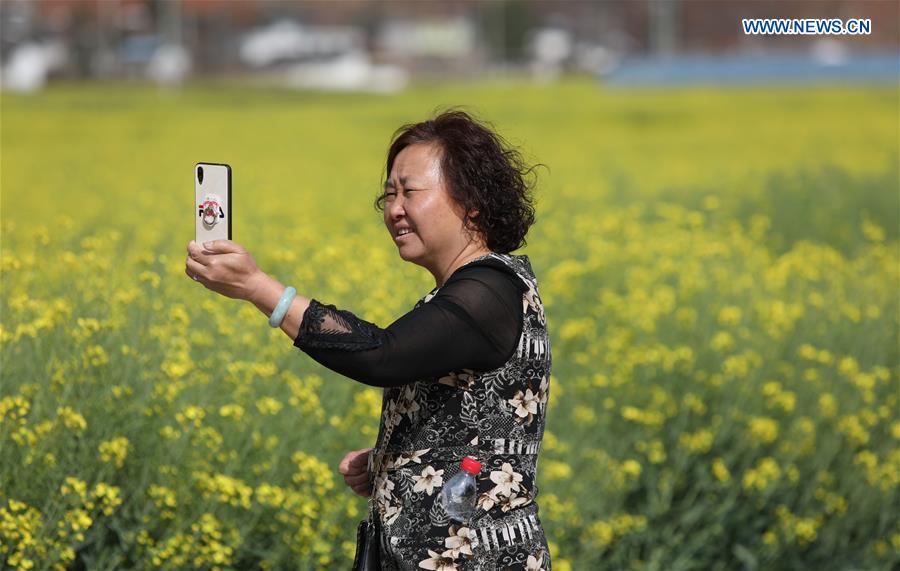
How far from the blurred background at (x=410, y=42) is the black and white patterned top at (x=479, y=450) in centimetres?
3075

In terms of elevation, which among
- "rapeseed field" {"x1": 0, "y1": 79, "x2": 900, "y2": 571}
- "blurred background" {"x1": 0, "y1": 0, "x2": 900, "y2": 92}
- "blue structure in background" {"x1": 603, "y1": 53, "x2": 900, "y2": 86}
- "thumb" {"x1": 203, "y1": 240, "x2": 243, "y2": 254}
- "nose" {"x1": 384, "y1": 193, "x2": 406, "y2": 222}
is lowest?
"rapeseed field" {"x1": 0, "y1": 79, "x2": 900, "y2": 571}

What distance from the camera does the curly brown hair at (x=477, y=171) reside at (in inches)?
91.7

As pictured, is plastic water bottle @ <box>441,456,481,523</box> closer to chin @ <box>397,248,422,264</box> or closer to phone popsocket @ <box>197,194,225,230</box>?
chin @ <box>397,248,422,264</box>

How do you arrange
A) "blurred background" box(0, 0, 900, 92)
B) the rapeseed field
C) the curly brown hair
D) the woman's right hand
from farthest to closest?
"blurred background" box(0, 0, 900, 92), the rapeseed field, the woman's right hand, the curly brown hair

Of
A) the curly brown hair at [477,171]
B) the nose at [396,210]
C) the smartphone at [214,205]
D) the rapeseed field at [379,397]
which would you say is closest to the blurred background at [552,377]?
the rapeseed field at [379,397]

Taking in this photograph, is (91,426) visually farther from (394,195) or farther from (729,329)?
(729,329)

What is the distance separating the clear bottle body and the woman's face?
360mm

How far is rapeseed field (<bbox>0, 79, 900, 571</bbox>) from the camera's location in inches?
130

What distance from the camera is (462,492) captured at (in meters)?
2.26

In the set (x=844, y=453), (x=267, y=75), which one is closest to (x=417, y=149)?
(x=844, y=453)

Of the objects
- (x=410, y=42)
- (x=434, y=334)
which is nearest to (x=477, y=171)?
(x=434, y=334)

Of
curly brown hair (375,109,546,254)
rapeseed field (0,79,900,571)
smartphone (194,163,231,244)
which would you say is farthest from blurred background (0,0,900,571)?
smartphone (194,163,231,244)

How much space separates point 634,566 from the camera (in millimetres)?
4418

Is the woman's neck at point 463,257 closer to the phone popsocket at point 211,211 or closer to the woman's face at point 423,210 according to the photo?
the woman's face at point 423,210
